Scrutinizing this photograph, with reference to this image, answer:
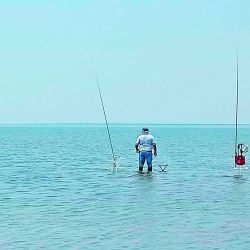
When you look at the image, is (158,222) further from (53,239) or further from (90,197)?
(90,197)

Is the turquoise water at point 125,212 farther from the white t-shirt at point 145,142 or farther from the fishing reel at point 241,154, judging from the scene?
the white t-shirt at point 145,142

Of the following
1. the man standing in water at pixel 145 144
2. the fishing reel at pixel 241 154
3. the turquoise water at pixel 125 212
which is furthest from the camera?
the man standing in water at pixel 145 144

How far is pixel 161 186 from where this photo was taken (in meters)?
22.8

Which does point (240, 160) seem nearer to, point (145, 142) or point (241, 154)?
point (241, 154)

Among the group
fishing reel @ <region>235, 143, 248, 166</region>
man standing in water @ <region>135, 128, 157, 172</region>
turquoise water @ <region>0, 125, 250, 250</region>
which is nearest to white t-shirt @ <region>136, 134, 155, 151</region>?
man standing in water @ <region>135, 128, 157, 172</region>

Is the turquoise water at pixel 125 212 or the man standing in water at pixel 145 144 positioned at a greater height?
the man standing in water at pixel 145 144

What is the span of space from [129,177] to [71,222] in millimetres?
12105

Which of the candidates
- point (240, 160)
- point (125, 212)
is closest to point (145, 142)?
point (240, 160)

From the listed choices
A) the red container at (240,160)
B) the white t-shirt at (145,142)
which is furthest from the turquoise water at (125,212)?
the white t-shirt at (145,142)

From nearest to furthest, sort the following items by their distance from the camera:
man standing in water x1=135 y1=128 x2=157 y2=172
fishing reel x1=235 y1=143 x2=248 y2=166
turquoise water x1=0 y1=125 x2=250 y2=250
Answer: turquoise water x1=0 y1=125 x2=250 y2=250 < fishing reel x1=235 y1=143 x2=248 y2=166 < man standing in water x1=135 y1=128 x2=157 y2=172

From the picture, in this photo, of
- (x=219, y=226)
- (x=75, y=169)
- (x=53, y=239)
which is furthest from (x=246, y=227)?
(x=75, y=169)

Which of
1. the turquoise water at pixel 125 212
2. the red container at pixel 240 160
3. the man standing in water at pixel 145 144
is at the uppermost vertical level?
the man standing in water at pixel 145 144

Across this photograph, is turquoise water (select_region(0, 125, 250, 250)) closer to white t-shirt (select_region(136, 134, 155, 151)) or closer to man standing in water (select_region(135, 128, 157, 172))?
man standing in water (select_region(135, 128, 157, 172))

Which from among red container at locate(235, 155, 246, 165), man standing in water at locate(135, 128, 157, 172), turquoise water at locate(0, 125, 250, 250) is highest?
man standing in water at locate(135, 128, 157, 172)
